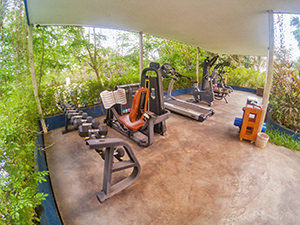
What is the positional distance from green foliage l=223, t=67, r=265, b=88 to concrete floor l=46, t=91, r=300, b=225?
624 centimetres

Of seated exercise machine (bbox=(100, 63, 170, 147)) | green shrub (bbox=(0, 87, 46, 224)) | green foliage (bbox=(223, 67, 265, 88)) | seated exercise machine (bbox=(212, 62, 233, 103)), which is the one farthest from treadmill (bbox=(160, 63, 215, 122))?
green foliage (bbox=(223, 67, 265, 88))

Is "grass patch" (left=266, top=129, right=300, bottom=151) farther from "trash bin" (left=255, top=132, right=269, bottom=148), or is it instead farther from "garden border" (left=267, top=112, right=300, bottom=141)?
"trash bin" (left=255, top=132, right=269, bottom=148)

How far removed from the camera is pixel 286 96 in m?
3.31

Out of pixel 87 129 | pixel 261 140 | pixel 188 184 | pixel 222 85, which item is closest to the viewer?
pixel 87 129

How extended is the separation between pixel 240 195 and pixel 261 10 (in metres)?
2.60

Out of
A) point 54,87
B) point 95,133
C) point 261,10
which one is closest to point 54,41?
point 54,87

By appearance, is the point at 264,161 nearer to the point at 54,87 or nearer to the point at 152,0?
the point at 152,0

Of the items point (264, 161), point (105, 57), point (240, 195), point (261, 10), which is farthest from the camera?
point (105, 57)

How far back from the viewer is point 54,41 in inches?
138

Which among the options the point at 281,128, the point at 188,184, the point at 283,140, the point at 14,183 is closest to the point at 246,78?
the point at 281,128

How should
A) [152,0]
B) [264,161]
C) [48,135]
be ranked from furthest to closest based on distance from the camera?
[48,135] < [264,161] < [152,0]

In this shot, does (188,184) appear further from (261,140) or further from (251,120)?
(251,120)

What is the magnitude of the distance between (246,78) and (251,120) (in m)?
6.37

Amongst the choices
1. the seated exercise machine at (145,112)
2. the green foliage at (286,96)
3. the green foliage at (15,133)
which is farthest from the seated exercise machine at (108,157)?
the green foliage at (286,96)
